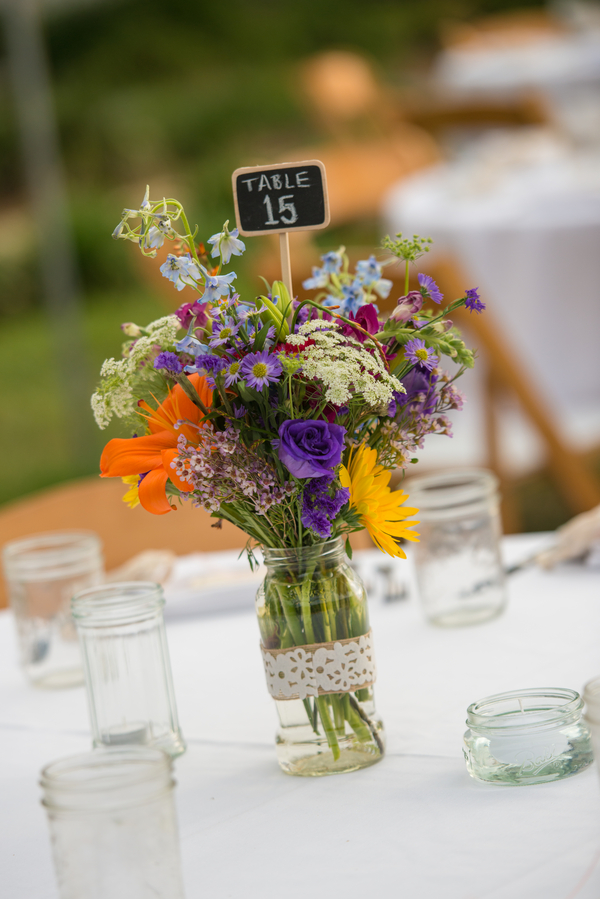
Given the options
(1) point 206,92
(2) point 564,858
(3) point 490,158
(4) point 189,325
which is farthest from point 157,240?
(1) point 206,92

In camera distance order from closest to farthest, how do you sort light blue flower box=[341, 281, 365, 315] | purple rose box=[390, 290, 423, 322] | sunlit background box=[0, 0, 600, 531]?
purple rose box=[390, 290, 423, 322], light blue flower box=[341, 281, 365, 315], sunlit background box=[0, 0, 600, 531]

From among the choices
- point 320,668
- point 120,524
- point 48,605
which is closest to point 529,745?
point 320,668

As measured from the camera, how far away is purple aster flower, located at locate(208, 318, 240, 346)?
76 cm

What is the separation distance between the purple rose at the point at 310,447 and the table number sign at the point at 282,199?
16 cm

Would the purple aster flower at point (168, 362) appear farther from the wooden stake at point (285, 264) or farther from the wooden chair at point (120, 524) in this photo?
the wooden chair at point (120, 524)

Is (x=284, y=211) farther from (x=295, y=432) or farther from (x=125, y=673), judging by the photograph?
(x=125, y=673)

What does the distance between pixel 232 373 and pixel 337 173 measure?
10.7ft

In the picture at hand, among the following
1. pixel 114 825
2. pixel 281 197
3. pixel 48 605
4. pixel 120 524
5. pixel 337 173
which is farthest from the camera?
pixel 337 173

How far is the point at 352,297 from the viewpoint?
36.2 inches

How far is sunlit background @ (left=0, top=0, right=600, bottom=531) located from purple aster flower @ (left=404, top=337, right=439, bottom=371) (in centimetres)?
39

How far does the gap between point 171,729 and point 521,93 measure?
5.06 meters

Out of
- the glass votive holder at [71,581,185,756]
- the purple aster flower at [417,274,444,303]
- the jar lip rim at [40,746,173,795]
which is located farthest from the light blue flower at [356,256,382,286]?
the jar lip rim at [40,746,173,795]

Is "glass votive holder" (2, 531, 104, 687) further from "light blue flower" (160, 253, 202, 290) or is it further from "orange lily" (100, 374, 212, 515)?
"light blue flower" (160, 253, 202, 290)

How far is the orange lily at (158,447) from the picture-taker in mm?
787
